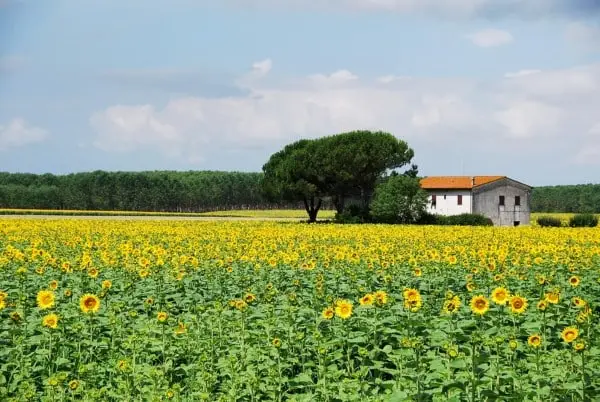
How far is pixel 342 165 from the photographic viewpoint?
58.8m

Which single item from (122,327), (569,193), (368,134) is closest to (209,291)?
(122,327)

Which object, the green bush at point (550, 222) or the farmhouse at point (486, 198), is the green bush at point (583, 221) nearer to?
the green bush at point (550, 222)

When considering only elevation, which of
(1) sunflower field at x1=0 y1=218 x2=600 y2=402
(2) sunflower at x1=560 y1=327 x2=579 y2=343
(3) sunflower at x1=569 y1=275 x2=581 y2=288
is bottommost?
(1) sunflower field at x1=0 y1=218 x2=600 y2=402

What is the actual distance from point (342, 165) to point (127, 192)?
79.6 metres

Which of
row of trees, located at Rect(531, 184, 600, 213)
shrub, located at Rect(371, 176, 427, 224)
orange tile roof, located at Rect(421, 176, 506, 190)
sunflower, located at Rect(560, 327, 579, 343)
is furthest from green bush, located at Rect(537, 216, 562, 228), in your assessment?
row of trees, located at Rect(531, 184, 600, 213)

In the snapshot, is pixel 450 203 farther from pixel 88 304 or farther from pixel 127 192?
pixel 127 192

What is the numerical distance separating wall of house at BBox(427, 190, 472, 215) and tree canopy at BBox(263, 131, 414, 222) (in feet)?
19.4

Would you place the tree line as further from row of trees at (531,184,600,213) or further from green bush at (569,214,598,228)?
green bush at (569,214,598,228)

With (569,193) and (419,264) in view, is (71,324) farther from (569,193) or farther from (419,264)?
(569,193)

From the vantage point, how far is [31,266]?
1480cm

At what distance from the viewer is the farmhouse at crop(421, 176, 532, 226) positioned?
205 ft

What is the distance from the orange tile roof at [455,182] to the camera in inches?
2489

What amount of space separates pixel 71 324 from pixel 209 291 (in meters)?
3.47

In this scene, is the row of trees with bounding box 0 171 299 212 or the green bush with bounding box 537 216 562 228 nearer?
the green bush with bounding box 537 216 562 228
